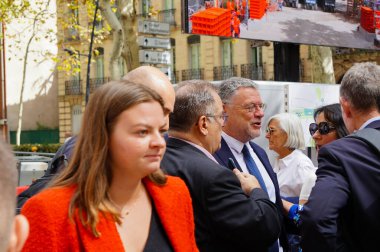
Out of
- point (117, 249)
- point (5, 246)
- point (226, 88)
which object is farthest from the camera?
point (226, 88)

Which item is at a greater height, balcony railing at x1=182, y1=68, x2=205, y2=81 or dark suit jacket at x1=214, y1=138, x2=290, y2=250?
balcony railing at x1=182, y1=68, x2=205, y2=81

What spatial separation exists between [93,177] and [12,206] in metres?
1.00

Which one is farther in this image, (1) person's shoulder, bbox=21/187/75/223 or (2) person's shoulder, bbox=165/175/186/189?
(2) person's shoulder, bbox=165/175/186/189

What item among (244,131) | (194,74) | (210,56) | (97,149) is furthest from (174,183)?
(194,74)

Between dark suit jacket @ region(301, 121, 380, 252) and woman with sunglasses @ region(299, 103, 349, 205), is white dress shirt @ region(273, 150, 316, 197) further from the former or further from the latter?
dark suit jacket @ region(301, 121, 380, 252)

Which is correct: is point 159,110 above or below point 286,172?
above

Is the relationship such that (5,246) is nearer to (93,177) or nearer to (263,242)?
(93,177)

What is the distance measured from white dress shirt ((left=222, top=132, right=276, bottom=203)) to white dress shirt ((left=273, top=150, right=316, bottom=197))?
1116 mm

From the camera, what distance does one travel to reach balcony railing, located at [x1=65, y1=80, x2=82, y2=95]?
42.9m

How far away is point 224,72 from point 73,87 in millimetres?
13220

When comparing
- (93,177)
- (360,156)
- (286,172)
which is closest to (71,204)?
(93,177)

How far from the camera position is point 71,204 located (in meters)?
2.33

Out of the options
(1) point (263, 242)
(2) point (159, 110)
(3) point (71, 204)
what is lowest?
(1) point (263, 242)

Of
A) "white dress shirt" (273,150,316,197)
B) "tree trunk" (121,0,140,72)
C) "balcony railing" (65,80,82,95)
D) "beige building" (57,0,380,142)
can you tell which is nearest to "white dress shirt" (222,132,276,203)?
"white dress shirt" (273,150,316,197)
